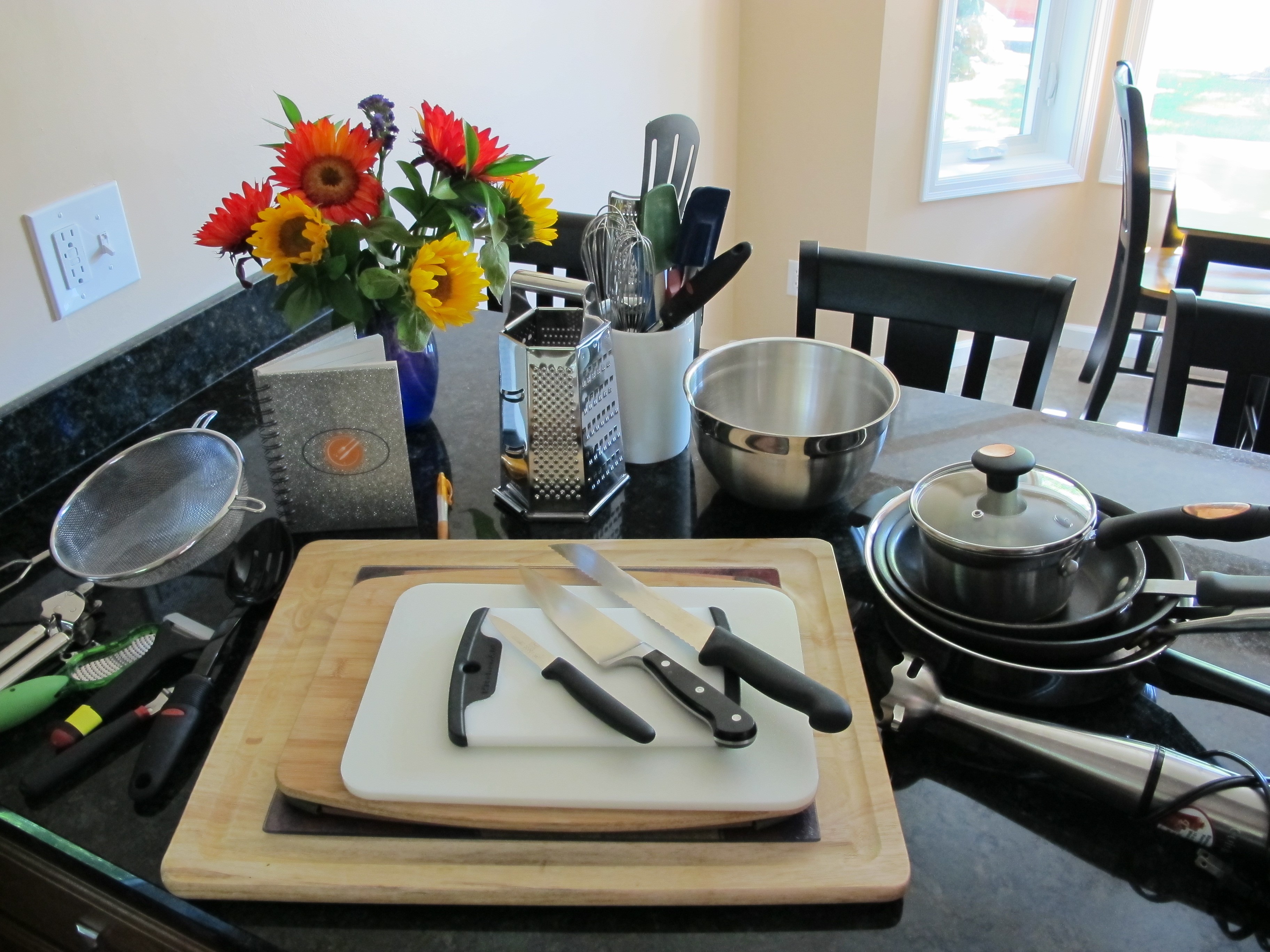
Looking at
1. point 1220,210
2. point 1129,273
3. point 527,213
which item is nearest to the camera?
point 527,213

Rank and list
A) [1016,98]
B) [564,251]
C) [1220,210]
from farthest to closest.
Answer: [1016,98], [1220,210], [564,251]

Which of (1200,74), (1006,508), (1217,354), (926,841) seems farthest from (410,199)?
(1200,74)

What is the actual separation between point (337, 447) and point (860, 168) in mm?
2142

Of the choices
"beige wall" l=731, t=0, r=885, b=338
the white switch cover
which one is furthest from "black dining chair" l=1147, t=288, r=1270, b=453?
"beige wall" l=731, t=0, r=885, b=338

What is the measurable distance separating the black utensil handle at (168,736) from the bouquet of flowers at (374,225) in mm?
352

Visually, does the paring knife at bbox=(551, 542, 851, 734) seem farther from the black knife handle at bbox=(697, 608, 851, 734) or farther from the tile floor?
the tile floor

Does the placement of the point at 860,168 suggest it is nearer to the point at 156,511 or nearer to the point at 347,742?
the point at 156,511

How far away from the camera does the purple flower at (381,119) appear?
93 cm

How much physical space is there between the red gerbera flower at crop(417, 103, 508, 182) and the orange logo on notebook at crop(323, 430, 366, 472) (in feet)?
→ 0.91

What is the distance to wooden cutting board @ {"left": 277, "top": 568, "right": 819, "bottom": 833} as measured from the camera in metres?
0.64

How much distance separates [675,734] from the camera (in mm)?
669

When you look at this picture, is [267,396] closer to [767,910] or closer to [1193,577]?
[767,910]

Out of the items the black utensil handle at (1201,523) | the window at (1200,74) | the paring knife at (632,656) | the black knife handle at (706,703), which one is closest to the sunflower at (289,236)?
the paring knife at (632,656)

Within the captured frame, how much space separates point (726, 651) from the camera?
70cm
